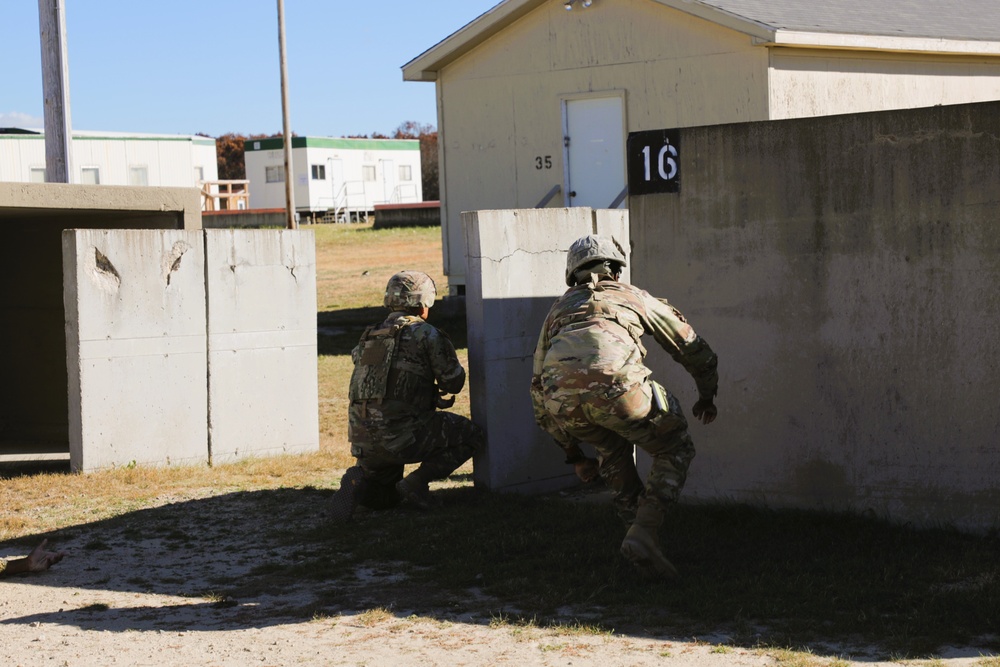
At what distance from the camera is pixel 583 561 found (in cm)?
575

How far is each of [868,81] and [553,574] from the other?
1091cm

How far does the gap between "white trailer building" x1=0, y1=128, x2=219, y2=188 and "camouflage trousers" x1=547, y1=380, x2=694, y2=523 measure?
2759cm

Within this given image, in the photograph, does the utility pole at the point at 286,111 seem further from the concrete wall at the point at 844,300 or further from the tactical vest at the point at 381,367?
the concrete wall at the point at 844,300

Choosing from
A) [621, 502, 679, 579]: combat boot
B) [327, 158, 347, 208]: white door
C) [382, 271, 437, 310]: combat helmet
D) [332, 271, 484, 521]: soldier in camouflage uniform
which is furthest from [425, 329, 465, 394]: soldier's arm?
[327, 158, 347, 208]: white door

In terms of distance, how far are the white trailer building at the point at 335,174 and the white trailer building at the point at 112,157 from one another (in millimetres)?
4022

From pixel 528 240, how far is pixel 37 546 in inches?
131

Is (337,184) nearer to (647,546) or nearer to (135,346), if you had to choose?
(135,346)

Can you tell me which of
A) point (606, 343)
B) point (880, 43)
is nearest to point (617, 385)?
point (606, 343)

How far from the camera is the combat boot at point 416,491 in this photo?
23.6 ft

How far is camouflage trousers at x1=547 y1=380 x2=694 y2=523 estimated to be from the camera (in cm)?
527

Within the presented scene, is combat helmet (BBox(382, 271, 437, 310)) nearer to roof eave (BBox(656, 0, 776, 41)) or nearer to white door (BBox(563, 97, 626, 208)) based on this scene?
Answer: roof eave (BBox(656, 0, 776, 41))

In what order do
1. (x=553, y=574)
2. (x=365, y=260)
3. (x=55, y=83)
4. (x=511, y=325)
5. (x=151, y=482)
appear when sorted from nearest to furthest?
(x=553, y=574), (x=511, y=325), (x=151, y=482), (x=55, y=83), (x=365, y=260)

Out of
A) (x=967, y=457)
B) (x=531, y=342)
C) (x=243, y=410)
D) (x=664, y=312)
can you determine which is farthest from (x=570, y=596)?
(x=243, y=410)

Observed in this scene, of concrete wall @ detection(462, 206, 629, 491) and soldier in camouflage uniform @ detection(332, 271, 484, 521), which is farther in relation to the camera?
concrete wall @ detection(462, 206, 629, 491)
